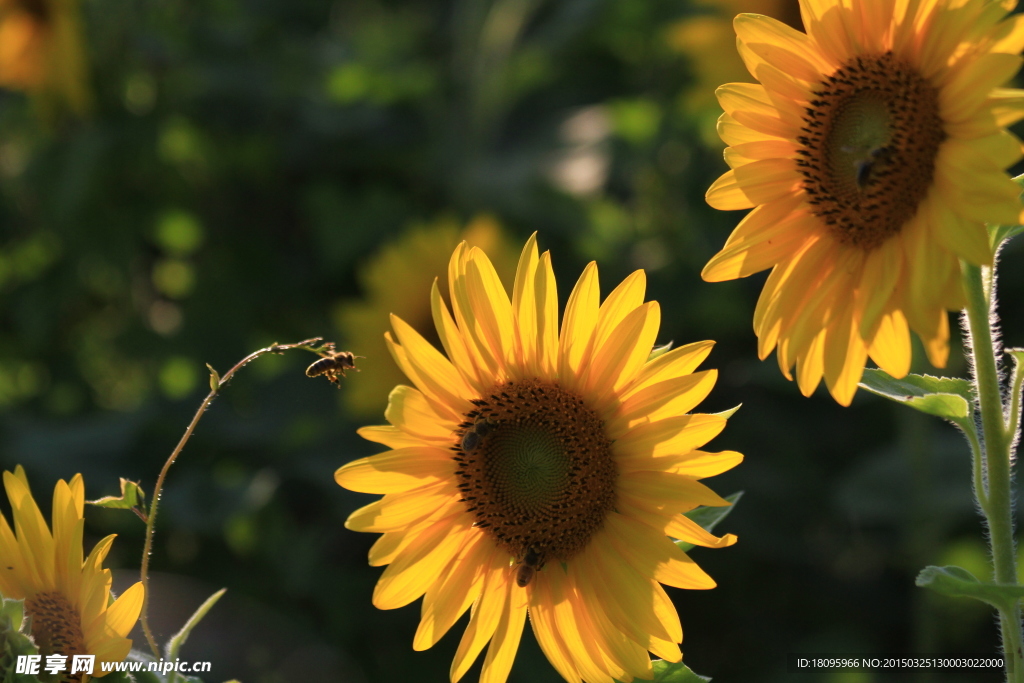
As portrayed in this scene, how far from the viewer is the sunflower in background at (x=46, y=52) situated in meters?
3.89

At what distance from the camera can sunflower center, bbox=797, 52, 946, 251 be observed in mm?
1233

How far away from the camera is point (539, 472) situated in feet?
4.94

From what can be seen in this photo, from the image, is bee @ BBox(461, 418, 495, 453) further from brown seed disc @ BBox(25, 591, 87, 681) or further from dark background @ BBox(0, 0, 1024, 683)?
dark background @ BBox(0, 0, 1024, 683)

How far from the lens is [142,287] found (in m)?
4.55

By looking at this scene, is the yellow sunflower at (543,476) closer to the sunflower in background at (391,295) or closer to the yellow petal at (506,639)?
the yellow petal at (506,639)

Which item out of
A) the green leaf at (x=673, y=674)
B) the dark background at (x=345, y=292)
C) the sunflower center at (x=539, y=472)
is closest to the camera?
the green leaf at (x=673, y=674)

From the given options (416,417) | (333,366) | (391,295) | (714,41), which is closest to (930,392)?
(416,417)

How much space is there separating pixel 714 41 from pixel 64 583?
10.8 feet

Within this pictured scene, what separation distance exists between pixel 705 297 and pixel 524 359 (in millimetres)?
2374

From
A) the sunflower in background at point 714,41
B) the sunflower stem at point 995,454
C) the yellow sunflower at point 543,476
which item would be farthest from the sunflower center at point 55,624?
the sunflower in background at point 714,41

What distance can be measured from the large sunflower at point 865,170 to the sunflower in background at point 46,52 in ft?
10.8

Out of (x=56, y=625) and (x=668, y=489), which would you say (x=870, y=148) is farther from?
(x=56, y=625)

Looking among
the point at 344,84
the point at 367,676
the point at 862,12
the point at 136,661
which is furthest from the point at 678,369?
the point at 344,84

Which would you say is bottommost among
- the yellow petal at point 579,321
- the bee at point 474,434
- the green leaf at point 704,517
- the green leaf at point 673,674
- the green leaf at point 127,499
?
the green leaf at point 673,674
